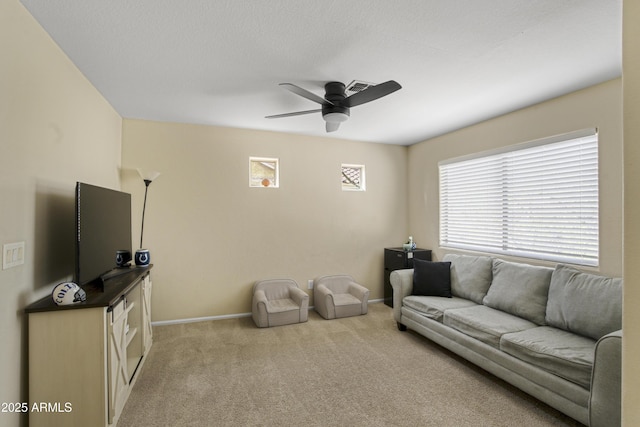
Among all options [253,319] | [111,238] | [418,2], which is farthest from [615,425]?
[111,238]

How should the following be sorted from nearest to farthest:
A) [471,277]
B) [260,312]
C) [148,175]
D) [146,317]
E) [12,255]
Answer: [12,255]
[146,317]
[471,277]
[148,175]
[260,312]

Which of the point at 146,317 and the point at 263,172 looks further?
the point at 263,172

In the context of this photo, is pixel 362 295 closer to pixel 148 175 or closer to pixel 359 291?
pixel 359 291

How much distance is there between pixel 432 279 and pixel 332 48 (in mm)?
2777

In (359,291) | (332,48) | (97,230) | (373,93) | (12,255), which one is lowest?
(359,291)

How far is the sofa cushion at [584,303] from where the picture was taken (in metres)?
2.23

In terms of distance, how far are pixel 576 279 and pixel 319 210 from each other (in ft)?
10.2

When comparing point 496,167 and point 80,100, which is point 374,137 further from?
point 80,100

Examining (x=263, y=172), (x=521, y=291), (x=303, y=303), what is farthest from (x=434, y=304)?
(x=263, y=172)

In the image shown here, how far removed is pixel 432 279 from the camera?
11.8 feet

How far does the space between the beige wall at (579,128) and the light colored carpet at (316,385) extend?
1.61 m

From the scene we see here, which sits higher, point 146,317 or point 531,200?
point 531,200

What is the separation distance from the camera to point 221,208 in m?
4.09

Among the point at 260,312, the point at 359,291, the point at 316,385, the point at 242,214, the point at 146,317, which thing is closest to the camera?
the point at 316,385
